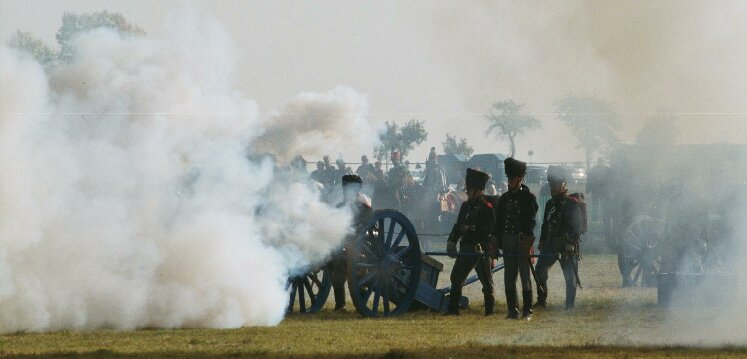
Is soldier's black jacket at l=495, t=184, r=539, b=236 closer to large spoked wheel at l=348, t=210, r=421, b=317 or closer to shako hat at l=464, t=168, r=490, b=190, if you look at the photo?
shako hat at l=464, t=168, r=490, b=190

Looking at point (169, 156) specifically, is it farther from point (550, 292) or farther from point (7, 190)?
point (550, 292)

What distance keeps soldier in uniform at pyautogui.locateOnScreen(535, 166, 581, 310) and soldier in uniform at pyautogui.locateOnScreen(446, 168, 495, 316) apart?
27.7 inches

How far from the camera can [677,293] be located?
14.1 m

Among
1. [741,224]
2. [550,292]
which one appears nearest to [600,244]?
[550,292]

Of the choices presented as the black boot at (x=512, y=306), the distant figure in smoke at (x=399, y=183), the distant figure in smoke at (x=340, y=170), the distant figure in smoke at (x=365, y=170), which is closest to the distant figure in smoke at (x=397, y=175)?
the distant figure in smoke at (x=399, y=183)

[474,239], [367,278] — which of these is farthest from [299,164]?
[474,239]

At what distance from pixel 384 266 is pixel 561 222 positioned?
7.47 feet

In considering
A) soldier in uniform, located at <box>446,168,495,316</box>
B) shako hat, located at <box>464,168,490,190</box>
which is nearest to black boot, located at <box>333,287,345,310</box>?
soldier in uniform, located at <box>446,168,495,316</box>

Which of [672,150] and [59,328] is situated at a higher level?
[672,150]

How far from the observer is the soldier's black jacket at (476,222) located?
14.3 metres

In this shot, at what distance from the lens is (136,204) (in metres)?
12.6

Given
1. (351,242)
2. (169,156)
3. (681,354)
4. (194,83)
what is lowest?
(681,354)

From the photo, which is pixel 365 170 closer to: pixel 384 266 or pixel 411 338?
pixel 384 266

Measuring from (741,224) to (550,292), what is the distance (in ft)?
10.9
